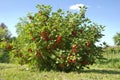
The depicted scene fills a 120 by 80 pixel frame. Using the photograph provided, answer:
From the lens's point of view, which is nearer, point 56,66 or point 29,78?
point 29,78

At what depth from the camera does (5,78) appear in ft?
36.9

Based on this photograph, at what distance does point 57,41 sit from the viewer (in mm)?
14875

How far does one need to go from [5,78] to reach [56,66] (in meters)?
4.35

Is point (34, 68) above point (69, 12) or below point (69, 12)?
below

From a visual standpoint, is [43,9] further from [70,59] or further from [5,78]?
[5,78]

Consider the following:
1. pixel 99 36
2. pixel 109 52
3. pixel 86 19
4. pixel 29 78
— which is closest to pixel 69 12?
pixel 86 19

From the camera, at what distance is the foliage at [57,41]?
48.1 feet

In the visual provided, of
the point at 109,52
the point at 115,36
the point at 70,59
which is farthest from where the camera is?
the point at 115,36

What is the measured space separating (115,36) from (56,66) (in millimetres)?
51599

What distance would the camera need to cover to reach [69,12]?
15859 millimetres

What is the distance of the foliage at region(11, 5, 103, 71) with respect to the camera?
14672 millimetres

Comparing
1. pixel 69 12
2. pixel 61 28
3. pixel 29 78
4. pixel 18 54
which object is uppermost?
pixel 69 12

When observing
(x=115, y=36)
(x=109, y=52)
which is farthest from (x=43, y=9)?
(x=115, y=36)

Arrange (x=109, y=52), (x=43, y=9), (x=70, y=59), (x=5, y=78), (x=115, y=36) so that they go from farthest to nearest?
1. (x=115, y=36)
2. (x=109, y=52)
3. (x=43, y=9)
4. (x=70, y=59)
5. (x=5, y=78)
